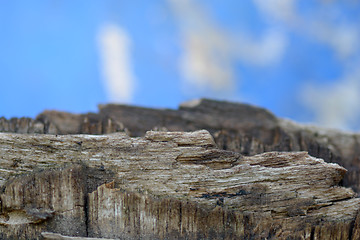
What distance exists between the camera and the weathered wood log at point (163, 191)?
10.3 meters

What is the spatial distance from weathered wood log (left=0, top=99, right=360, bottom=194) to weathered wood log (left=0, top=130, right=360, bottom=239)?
3966 millimetres

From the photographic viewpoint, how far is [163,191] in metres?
10.7

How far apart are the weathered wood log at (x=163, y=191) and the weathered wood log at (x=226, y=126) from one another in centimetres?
397

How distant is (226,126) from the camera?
1973 cm

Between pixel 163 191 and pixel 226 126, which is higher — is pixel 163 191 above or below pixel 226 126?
below

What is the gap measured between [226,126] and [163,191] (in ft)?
31.0

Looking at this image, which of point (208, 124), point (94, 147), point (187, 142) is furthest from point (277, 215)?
point (208, 124)

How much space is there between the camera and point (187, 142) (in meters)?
11.1

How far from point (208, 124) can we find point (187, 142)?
879 cm

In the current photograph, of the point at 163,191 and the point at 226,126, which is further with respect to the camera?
the point at 226,126

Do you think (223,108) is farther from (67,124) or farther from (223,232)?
(223,232)

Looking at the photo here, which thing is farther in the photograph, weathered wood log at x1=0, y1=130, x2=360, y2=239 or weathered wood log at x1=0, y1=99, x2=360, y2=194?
weathered wood log at x1=0, y1=99, x2=360, y2=194

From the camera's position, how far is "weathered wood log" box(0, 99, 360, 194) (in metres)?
15.6

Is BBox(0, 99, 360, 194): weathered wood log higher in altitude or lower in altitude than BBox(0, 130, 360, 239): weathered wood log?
higher
